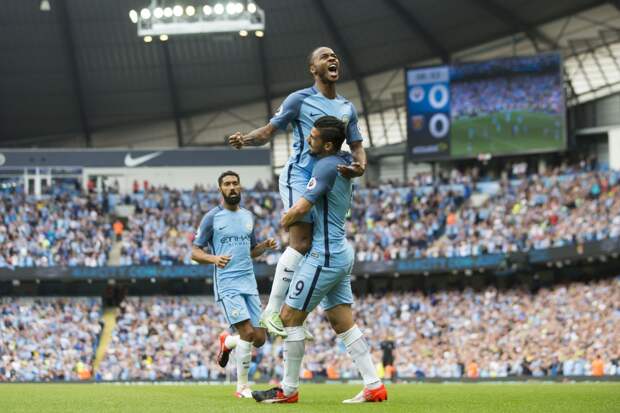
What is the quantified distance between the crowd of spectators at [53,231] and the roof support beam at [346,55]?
14092 mm

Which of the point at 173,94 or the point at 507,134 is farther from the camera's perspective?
the point at 173,94

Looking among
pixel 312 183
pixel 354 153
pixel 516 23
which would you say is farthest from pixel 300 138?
pixel 516 23

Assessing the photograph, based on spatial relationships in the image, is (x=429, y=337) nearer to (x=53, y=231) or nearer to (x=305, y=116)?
(x=53, y=231)

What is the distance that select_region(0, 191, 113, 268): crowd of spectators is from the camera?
163 ft

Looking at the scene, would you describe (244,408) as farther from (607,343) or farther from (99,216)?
(99,216)

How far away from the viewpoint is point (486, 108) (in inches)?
1994

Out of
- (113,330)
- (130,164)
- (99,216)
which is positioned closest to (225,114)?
(130,164)

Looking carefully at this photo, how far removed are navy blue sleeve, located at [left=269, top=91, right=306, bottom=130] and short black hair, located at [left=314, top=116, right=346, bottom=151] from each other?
31.3 inches

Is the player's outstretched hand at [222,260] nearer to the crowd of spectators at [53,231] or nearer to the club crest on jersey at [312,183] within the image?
the club crest on jersey at [312,183]

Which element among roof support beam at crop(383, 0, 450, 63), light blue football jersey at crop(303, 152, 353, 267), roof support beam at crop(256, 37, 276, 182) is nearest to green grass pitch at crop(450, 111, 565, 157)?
roof support beam at crop(383, 0, 450, 63)

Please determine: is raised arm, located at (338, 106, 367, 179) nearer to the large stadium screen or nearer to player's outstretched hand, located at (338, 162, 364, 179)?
player's outstretched hand, located at (338, 162, 364, 179)

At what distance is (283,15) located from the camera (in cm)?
5069

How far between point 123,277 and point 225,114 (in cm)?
1251

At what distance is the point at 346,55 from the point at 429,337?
1732cm
